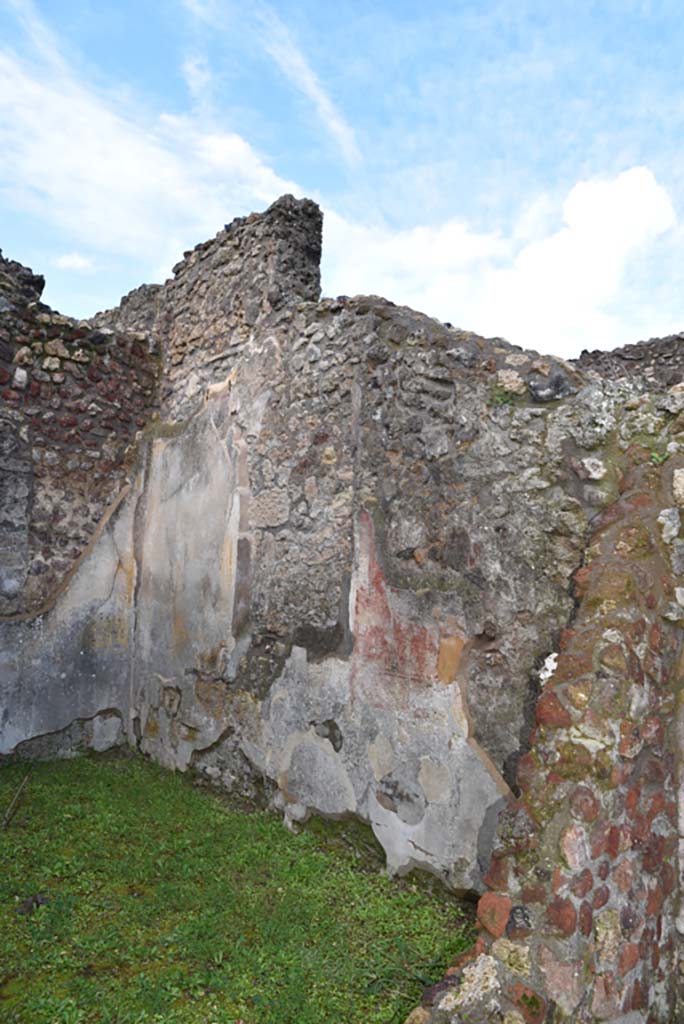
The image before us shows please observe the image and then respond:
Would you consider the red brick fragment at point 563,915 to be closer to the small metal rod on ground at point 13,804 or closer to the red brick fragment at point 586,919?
the red brick fragment at point 586,919

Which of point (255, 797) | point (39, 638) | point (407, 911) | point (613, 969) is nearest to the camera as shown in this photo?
point (613, 969)

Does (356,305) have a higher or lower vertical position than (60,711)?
higher

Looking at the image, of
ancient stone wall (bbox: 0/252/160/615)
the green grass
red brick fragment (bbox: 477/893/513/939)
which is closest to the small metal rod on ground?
the green grass

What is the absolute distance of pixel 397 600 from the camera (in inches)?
112

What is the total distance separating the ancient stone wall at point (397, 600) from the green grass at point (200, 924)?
0.22m

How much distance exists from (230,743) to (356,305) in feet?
7.32

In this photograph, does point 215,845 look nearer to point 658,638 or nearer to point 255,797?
point 255,797

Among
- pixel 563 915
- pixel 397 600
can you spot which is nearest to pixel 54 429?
pixel 397 600

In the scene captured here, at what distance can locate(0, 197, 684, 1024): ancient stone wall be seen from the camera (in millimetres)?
1854

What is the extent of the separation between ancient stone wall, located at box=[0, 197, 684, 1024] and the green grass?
218 mm

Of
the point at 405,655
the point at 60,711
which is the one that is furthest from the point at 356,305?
the point at 60,711

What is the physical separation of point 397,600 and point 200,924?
1.33 metres

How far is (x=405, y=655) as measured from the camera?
2.77 metres

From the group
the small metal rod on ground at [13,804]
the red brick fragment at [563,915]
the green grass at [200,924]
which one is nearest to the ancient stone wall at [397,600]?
the red brick fragment at [563,915]
